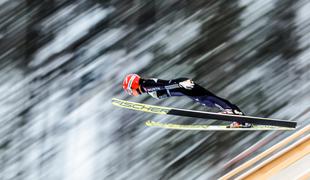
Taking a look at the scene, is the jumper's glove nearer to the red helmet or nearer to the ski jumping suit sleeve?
the ski jumping suit sleeve

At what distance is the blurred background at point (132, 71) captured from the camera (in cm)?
233

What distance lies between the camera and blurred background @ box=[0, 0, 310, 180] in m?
2.33

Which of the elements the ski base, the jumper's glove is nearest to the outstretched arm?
the jumper's glove

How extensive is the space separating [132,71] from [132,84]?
0.08 m

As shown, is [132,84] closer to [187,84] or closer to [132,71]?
[132,71]

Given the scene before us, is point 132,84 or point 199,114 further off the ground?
point 132,84

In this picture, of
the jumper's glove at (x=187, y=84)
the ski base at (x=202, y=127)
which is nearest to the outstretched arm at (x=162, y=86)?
the jumper's glove at (x=187, y=84)

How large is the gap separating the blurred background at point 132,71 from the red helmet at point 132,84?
0.10 ft

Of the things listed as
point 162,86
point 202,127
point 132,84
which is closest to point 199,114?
point 202,127

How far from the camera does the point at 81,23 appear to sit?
256 centimetres

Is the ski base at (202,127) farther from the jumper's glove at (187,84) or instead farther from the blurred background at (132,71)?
the jumper's glove at (187,84)

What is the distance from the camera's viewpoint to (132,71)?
96.2 inches

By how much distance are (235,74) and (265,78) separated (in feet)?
0.48

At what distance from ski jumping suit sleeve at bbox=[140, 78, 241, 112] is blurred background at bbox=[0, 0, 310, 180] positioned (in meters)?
0.03
